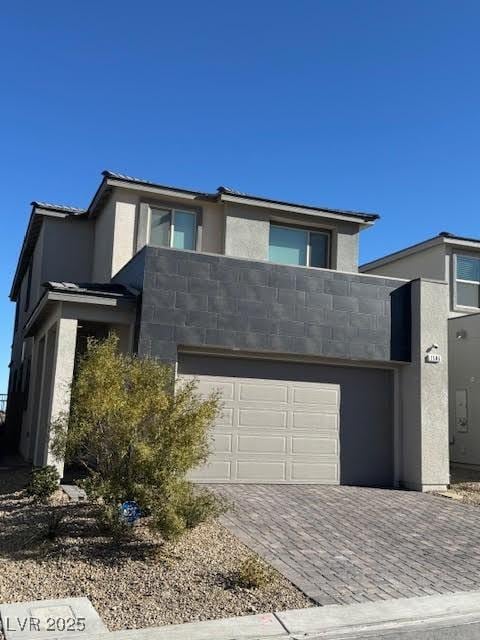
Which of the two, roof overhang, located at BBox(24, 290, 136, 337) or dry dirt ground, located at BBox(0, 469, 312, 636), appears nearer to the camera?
dry dirt ground, located at BBox(0, 469, 312, 636)

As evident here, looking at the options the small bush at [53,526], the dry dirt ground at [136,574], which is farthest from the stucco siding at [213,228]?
the small bush at [53,526]

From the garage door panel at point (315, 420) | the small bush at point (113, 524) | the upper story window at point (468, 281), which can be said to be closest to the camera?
the small bush at point (113, 524)

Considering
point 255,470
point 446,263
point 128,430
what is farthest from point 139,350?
point 446,263

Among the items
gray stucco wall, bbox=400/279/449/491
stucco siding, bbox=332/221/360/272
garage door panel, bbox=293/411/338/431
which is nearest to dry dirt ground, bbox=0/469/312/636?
garage door panel, bbox=293/411/338/431

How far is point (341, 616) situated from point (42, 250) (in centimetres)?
1432

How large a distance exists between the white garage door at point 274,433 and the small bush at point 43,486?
9.38 ft

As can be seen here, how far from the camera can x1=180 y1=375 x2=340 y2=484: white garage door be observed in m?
12.1

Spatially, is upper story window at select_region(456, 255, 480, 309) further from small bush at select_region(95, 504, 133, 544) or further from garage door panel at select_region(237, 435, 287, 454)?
small bush at select_region(95, 504, 133, 544)

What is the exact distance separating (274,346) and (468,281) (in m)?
8.85

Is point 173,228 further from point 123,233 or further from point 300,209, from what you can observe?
point 300,209

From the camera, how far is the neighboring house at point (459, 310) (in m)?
16.1

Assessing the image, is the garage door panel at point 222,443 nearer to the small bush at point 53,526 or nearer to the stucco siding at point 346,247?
the small bush at point 53,526

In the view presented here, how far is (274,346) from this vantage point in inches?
490

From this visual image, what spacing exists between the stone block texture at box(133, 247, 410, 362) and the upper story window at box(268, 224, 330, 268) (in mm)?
2998
